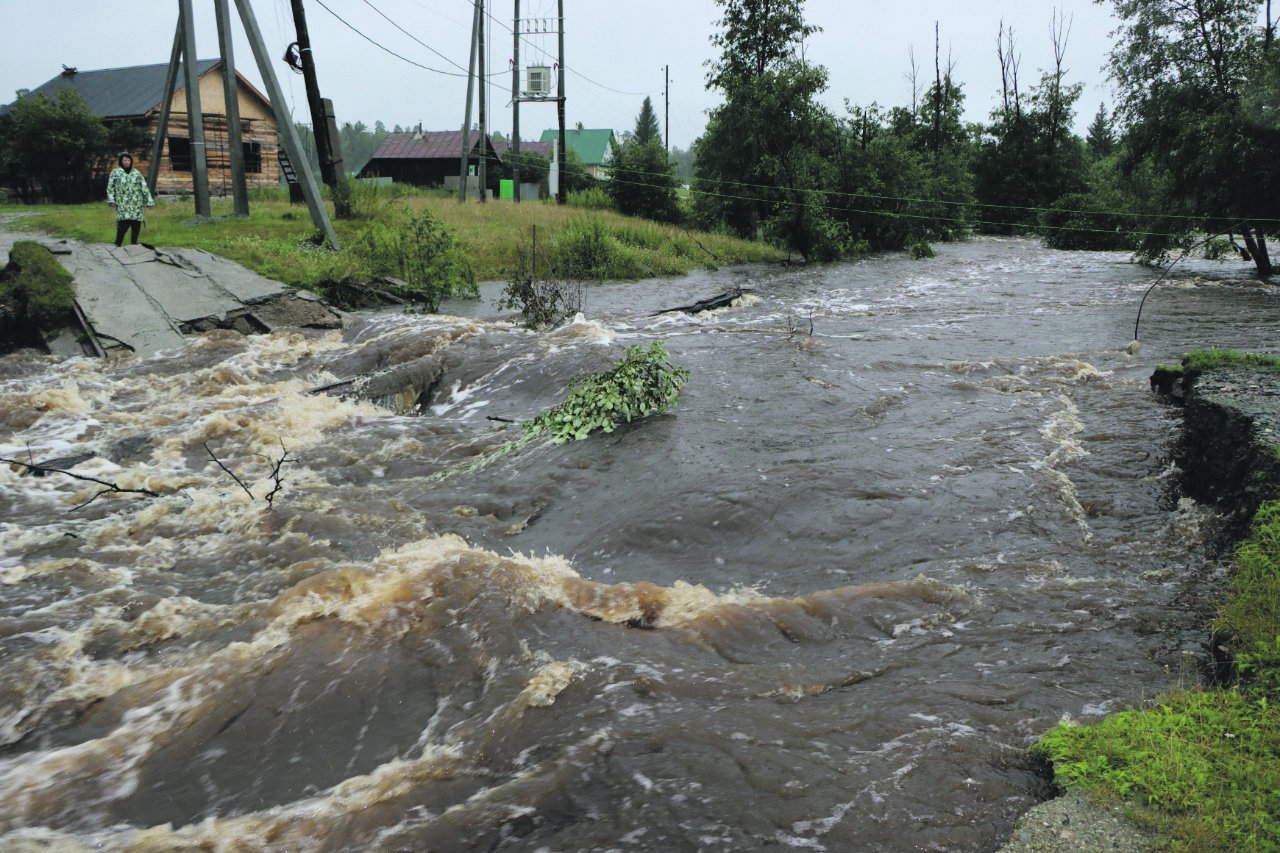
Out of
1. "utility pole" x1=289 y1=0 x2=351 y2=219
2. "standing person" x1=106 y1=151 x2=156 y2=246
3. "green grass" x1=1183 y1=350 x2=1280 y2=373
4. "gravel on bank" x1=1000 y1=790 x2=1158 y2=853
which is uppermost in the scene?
"utility pole" x1=289 y1=0 x2=351 y2=219

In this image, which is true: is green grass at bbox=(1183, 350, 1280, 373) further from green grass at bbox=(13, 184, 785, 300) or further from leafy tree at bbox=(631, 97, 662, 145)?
leafy tree at bbox=(631, 97, 662, 145)

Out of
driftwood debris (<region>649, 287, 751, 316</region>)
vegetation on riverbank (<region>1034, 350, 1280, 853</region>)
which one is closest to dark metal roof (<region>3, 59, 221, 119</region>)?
driftwood debris (<region>649, 287, 751, 316</region>)

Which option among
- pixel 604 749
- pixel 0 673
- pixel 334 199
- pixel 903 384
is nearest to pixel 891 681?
pixel 604 749

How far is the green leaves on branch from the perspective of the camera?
27.7 ft

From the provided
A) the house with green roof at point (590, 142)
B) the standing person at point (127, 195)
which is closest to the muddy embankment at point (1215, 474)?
the standing person at point (127, 195)

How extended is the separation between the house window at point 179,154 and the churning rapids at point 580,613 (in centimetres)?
2944

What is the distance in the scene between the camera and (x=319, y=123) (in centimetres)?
2128

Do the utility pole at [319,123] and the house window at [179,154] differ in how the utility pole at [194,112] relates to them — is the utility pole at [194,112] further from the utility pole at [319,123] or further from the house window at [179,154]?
the house window at [179,154]

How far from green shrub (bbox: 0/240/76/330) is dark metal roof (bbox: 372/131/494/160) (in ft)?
145

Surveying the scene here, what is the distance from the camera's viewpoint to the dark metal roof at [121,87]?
117 ft

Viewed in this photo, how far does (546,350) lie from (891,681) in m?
8.29

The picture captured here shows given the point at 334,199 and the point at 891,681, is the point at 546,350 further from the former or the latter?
the point at 334,199

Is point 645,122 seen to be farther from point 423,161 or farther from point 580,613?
point 580,613

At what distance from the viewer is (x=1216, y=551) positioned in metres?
5.52
